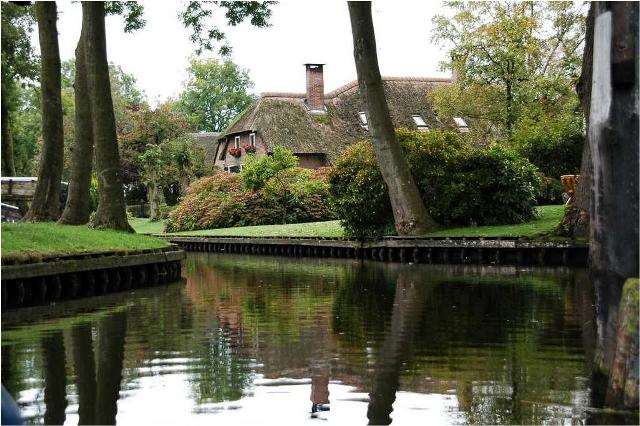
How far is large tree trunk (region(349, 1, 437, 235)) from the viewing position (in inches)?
932

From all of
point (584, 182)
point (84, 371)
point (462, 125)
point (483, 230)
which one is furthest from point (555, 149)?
point (462, 125)

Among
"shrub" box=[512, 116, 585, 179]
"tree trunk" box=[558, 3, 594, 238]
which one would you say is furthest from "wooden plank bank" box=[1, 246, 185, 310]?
"shrub" box=[512, 116, 585, 179]

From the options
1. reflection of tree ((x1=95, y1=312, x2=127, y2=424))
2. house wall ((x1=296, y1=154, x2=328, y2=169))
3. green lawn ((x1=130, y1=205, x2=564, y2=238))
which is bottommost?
reflection of tree ((x1=95, y1=312, x2=127, y2=424))

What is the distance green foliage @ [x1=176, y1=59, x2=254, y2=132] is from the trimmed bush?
5044 cm

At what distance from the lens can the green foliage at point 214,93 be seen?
309 ft

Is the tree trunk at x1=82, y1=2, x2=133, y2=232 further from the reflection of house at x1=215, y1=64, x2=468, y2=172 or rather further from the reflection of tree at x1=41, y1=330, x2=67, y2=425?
the reflection of house at x1=215, y1=64, x2=468, y2=172

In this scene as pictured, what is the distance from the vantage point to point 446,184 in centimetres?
2570

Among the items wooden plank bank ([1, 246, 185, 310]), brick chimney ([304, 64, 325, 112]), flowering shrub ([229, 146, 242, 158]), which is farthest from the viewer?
flowering shrub ([229, 146, 242, 158])

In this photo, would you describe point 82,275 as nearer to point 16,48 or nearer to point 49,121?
point 49,121

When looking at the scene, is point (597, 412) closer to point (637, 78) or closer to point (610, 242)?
point (610, 242)

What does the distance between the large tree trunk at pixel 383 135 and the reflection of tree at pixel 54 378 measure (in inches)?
572

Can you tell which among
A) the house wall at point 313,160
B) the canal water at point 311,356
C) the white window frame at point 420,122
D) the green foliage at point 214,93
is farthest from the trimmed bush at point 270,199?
the green foliage at point 214,93

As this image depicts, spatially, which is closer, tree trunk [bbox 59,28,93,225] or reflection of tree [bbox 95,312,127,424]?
reflection of tree [bbox 95,312,127,424]

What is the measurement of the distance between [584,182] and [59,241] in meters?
11.0
